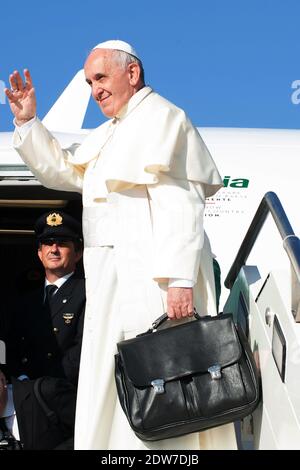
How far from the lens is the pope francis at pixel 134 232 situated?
11.3 ft

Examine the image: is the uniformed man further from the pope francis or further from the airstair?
the airstair

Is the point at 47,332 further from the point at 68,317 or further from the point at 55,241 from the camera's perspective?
the point at 55,241

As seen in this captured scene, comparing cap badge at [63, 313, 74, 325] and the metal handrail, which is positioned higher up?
the metal handrail

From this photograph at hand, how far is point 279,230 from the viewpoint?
3.58m

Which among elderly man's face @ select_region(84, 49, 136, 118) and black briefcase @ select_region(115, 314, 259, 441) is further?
elderly man's face @ select_region(84, 49, 136, 118)

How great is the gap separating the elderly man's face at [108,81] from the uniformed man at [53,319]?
1.40m

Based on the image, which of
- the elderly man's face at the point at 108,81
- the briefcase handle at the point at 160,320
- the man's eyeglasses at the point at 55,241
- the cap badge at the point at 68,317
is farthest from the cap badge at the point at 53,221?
the briefcase handle at the point at 160,320

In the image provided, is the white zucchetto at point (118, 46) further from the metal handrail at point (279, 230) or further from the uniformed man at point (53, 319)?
the uniformed man at point (53, 319)

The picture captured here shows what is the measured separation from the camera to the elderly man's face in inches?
146

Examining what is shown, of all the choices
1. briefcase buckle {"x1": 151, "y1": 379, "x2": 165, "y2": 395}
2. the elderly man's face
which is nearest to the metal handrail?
briefcase buckle {"x1": 151, "y1": 379, "x2": 165, "y2": 395}

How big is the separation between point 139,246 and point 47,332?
4.54 ft

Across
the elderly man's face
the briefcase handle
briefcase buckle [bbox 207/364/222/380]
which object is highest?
the elderly man's face

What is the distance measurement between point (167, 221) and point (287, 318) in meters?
0.70

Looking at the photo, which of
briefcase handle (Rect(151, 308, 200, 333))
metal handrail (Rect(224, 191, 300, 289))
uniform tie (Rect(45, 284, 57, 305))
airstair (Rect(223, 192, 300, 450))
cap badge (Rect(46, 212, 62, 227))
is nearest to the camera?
airstair (Rect(223, 192, 300, 450))
